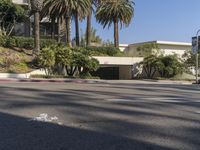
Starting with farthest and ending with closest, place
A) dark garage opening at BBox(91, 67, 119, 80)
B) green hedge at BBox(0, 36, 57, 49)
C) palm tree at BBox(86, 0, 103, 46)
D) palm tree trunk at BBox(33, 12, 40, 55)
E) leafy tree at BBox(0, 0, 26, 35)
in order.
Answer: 1. dark garage opening at BBox(91, 67, 119, 80)
2. palm tree at BBox(86, 0, 103, 46)
3. leafy tree at BBox(0, 0, 26, 35)
4. green hedge at BBox(0, 36, 57, 49)
5. palm tree trunk at BBox(33, 12, 40, 55)

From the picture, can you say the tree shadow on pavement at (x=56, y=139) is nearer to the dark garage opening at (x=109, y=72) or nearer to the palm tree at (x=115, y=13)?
the dark garage opening at (x=109, y=72)

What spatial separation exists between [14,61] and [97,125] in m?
30.3

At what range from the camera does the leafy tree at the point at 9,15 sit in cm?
4762

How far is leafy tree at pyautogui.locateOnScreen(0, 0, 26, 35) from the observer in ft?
156

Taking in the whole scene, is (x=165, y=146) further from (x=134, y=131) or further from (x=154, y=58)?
(x=154, y=58)

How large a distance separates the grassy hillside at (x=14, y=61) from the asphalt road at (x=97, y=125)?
23.9 meters

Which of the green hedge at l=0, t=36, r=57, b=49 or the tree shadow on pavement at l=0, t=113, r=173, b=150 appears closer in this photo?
the tree shadow on pavement at l=0, t=113, r=173, b=150

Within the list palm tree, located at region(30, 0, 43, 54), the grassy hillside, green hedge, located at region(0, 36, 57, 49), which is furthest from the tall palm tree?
the grassy hillside

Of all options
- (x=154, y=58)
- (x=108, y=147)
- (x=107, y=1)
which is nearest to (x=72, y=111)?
(x=108, y=147)

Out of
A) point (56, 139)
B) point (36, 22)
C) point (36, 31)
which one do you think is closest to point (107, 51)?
point (36, 31)

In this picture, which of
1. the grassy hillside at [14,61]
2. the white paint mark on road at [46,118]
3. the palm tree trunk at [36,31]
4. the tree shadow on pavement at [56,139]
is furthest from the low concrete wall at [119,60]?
the tree shadow on pavement at [56,139]

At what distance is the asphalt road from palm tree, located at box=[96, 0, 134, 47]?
42547 millimetres

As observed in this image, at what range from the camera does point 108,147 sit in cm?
680

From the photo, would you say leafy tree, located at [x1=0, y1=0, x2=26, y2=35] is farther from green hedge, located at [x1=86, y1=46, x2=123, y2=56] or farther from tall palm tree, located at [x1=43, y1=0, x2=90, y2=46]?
green hedge, located at [x1=86, y1=46, x2=123, y2=56]
